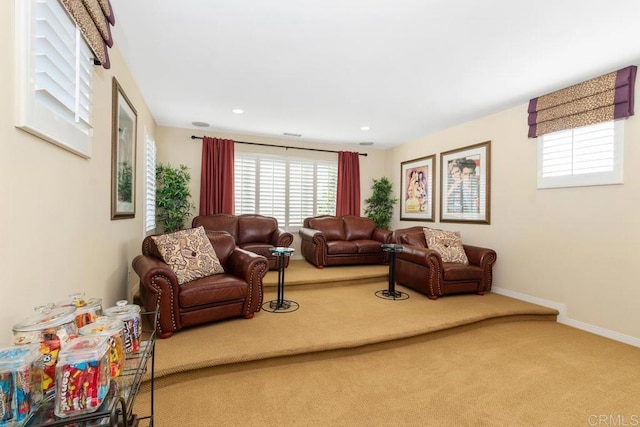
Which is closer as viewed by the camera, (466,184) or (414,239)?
(414,239)

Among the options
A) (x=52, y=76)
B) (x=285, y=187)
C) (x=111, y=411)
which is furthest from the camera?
(x=285, y=187)

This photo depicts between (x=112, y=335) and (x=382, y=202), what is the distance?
5.66 meters

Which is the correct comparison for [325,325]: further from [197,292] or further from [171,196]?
[171,196]

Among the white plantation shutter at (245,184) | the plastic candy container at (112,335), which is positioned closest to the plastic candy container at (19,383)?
the plastic candy container at (112,335)

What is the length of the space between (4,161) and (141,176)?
2.74 metres

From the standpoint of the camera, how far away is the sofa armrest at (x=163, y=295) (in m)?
2.45

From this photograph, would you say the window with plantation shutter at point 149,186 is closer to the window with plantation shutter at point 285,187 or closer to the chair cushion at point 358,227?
the window with plantation shutter at point 285,187

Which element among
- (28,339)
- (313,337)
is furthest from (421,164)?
(28,339)

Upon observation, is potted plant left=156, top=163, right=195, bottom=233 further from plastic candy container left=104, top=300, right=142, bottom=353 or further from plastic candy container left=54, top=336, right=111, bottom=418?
plastic candy container left=54, top=336, right=111, bottom=418

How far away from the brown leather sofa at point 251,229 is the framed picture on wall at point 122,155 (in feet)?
5.15

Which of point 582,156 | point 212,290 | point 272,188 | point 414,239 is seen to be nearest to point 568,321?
point 582,156

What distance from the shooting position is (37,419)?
85 cm

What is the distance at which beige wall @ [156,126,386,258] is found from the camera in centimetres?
506

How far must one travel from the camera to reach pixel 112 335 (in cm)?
105
